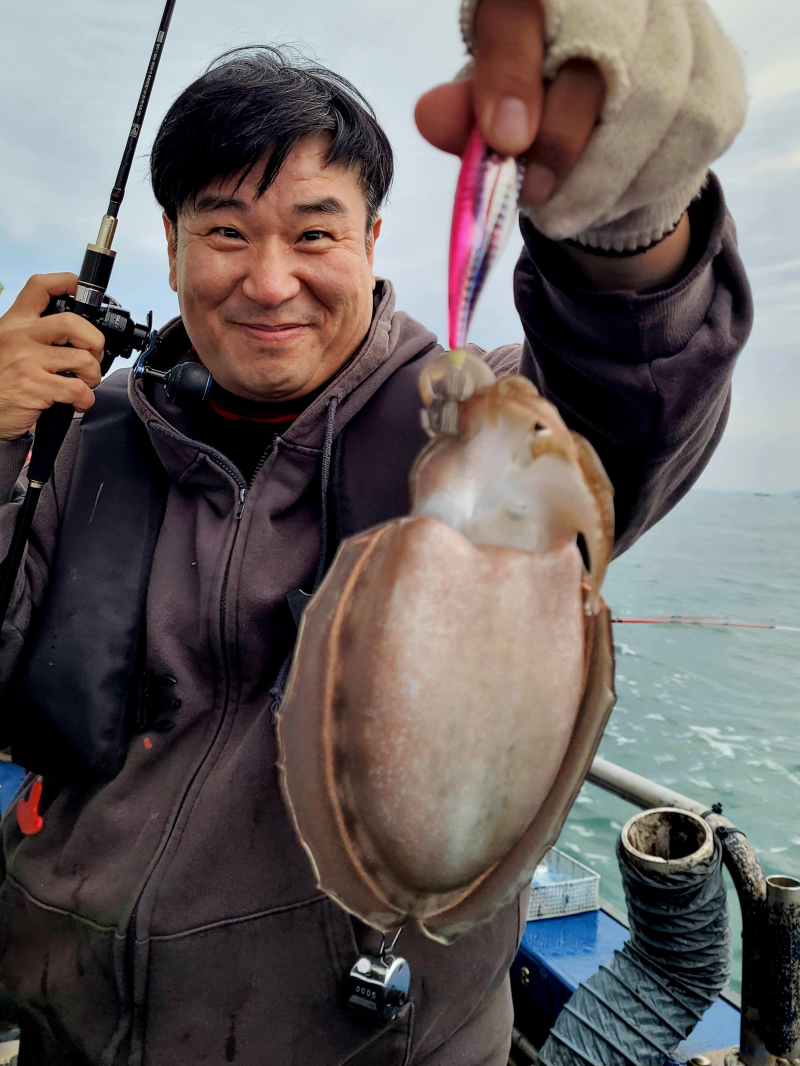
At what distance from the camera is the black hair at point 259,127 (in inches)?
82.2

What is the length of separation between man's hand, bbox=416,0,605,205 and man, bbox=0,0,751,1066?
518 millimetres

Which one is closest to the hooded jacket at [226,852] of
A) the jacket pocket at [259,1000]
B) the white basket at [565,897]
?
the jacket pocket at [259,1000]

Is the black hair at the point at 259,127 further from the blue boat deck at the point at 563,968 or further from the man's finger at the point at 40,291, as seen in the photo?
the blue boat deck at the point at 563,968

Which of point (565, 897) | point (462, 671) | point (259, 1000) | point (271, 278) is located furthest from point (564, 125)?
point (565, 897)

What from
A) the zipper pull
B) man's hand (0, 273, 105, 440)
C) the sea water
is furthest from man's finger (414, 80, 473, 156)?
the sea water

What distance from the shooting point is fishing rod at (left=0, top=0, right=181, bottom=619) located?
6.95ft

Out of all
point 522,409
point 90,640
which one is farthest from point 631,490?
point 90,640

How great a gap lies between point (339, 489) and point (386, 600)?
38.4 inches

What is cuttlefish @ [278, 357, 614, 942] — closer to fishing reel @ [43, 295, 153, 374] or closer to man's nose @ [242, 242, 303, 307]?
man's nose @ [242, 242, 303, 307]

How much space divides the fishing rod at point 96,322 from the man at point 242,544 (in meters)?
0.06

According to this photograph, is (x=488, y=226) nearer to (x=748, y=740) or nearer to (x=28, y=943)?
(x=28, y=943)

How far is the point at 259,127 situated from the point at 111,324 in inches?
27.9

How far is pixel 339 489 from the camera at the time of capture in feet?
6.59

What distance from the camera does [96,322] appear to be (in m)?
2.29
